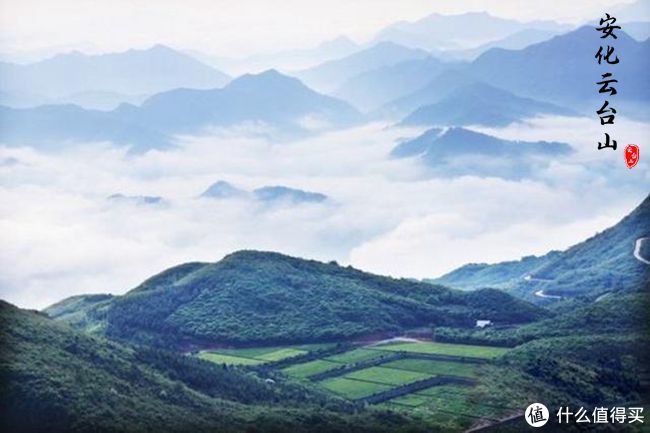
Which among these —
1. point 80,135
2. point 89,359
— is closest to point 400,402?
point 89,359

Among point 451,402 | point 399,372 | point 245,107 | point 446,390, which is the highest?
point 245,107

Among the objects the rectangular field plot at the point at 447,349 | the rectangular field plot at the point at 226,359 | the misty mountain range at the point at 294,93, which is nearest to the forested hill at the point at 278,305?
the rectangular field plot at the point at 226,359

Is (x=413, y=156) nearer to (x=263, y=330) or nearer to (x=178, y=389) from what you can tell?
(x=263, y=330)

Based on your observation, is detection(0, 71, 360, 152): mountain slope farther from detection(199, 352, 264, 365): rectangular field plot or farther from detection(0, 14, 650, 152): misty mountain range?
detection(199, 352, 264, 365): rectangular field plot

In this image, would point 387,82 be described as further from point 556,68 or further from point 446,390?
point 446,390

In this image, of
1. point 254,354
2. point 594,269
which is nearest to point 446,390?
point 254,354

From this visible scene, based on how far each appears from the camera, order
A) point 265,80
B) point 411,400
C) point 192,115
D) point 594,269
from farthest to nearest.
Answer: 1. point 265,80
2. point 192,115
3. point 594,269
4. point 411,400

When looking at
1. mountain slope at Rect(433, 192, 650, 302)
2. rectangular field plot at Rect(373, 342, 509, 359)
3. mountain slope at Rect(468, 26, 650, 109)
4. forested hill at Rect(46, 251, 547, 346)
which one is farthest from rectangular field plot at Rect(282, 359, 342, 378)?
mountain slope at Rect(468, 26, 650, 109)

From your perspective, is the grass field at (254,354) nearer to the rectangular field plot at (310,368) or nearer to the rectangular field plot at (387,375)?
the rectangular field plot at (310,368)
